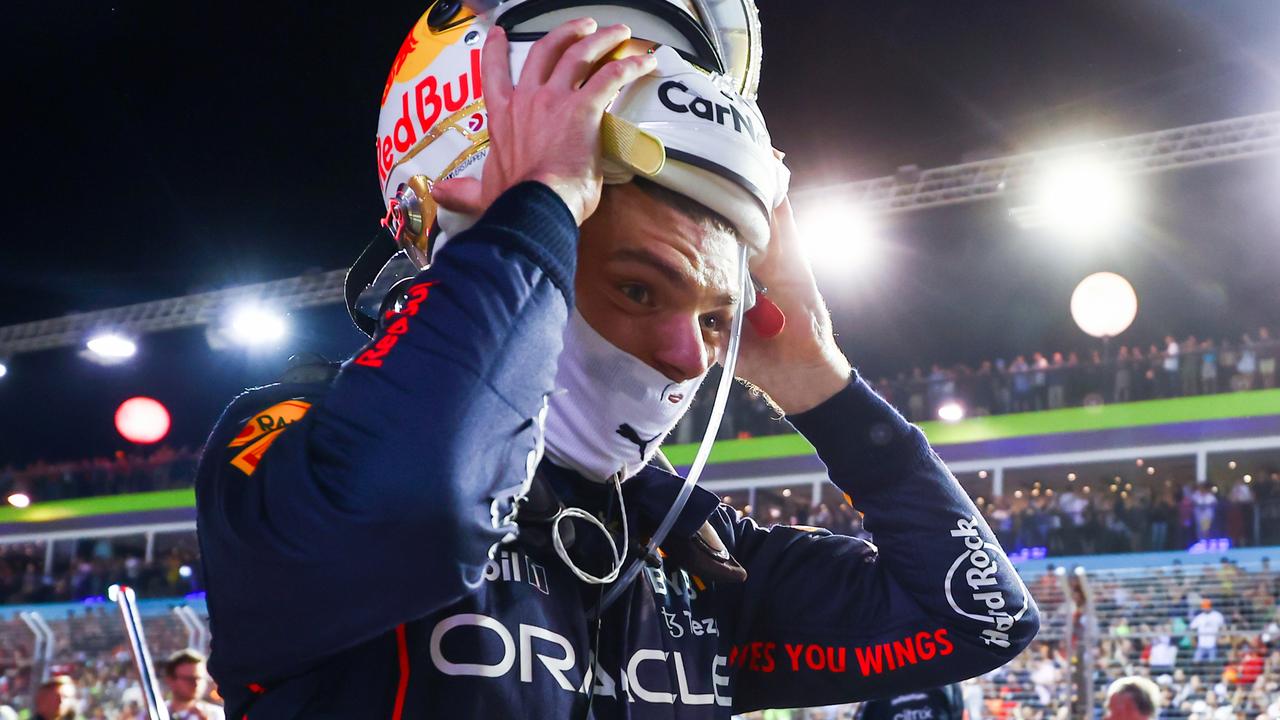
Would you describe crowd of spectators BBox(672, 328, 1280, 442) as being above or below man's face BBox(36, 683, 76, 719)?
above

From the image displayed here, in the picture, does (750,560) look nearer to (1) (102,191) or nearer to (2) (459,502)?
(2) (459,502)

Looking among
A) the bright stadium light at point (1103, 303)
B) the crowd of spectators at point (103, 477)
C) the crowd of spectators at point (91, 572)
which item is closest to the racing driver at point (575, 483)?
the crowd of spectators at point (91, 572)

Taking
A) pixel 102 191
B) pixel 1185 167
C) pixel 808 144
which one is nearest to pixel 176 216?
pixel 102 191

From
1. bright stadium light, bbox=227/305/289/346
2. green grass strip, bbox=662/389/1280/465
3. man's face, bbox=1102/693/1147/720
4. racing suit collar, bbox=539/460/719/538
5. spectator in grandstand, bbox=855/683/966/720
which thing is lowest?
man's face, bbox=1102/693/1147/720

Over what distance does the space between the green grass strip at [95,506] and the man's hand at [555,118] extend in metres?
21.7

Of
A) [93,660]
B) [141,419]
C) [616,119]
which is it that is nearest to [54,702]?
[93,660]

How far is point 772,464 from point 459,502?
723 inches

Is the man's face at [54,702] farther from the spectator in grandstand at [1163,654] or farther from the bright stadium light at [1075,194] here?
the bright stadium light at [1075,194]

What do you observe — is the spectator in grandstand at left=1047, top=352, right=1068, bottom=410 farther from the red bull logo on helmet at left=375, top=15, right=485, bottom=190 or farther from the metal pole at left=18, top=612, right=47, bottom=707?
the red bull logo on helmet at left=375, top=15, right=485, bottom=190

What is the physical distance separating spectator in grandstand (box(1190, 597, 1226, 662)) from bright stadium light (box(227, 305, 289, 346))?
Result: 12036mm

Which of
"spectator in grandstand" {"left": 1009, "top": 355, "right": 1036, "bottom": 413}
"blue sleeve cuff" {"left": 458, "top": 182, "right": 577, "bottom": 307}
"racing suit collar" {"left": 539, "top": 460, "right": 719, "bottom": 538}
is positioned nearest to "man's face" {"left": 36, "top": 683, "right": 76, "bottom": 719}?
"racing suit collar" {"left": 539, "top": 460, "right": 719, "bottom": 538}

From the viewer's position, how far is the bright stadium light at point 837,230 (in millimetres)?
13688

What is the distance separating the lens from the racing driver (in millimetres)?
949

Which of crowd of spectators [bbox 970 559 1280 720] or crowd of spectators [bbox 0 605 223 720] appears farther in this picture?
crowd of spectators [bbox 0 605 223 720]
